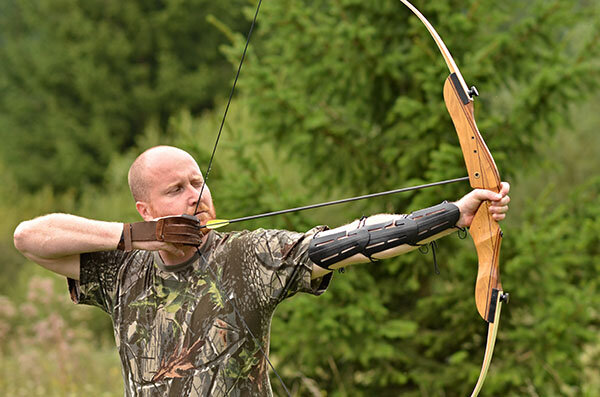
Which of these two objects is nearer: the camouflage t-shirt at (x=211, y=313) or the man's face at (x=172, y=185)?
the camouflage t-shirt at (x=211, y=313)

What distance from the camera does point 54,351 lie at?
612 cm

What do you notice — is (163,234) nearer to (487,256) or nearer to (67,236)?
(67,236)

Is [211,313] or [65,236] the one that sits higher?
[65,236]

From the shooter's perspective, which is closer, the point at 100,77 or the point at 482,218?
the point at 482,218

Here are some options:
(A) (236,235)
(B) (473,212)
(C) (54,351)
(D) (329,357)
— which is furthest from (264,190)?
(C) (54,351)

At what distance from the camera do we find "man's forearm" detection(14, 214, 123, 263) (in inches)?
80.7

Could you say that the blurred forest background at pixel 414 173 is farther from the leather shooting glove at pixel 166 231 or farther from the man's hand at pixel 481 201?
the leather shooting glove at pixel 166 231

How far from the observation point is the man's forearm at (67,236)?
2.05 meters

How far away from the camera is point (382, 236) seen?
1928 mm

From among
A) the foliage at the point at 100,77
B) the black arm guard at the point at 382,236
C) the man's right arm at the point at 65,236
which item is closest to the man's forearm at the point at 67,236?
the man's right arm at the point at 65,236

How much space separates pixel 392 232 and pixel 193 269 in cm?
57

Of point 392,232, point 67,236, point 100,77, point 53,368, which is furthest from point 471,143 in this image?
point 100,77

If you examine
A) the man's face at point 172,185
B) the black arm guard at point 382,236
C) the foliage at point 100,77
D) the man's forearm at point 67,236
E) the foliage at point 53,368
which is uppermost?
the foliage at point 100,77

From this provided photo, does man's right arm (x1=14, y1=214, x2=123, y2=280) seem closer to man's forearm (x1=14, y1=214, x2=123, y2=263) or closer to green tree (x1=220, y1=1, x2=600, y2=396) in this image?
man's forearm (x1=14, y1=214, x2=123, y2=263)
